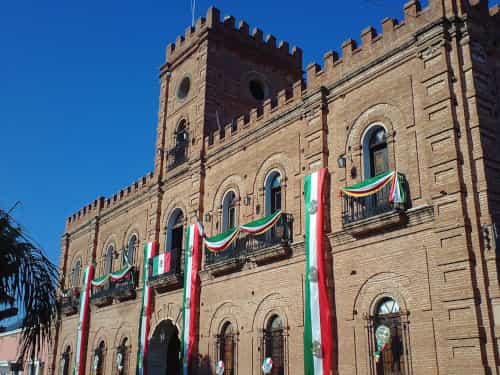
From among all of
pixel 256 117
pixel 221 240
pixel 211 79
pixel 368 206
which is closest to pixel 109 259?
pixel 211 79

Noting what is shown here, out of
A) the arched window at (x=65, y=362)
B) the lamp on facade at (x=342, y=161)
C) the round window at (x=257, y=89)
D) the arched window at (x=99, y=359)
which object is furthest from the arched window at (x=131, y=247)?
the lamp on facade at (x=342, y=161)

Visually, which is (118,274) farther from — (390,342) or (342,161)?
(390,342)

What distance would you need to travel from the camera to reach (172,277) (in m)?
25.9

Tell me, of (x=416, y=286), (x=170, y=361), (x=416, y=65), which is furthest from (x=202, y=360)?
(x=416, y=65)

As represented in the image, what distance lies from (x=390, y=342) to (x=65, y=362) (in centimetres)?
2399

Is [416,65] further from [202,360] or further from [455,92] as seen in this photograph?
[202,360]

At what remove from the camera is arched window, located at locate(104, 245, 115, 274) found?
33.5 meters

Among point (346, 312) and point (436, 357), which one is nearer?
point (436, 357)

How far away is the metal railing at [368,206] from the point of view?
56.0 feet

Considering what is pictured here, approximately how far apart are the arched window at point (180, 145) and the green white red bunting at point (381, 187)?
38.9 ft

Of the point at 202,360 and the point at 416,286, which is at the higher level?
the point at 416,286

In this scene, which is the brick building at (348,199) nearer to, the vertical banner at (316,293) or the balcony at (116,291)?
the balcony at (116,291)

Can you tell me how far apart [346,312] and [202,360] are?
783cm

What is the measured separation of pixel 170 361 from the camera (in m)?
28.0
